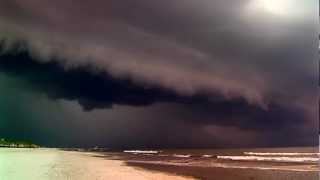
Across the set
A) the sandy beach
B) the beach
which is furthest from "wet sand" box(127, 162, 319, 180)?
the sandy beach

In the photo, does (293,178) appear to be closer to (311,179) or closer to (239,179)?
(311,179)

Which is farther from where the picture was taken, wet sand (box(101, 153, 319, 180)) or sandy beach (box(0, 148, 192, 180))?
wet sand (box(101, 153, 319, 180))

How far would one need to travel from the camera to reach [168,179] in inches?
854

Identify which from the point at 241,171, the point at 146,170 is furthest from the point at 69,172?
the point at 241,171

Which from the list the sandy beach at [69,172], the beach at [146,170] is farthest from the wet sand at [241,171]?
the sandy beach at [69,172]

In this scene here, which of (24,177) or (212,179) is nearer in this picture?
(24,177)

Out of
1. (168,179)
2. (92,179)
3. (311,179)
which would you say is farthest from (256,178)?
(92,179)

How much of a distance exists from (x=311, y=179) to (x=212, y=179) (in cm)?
523

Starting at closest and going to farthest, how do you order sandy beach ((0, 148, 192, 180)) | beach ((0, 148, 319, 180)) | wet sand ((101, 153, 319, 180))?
sandy beach ((0, 148, 192, 180)), beach ((0, 148, 319, 180)), wet sand ((101, 153, 319, 180))

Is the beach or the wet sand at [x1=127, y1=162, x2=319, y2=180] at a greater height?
the beach

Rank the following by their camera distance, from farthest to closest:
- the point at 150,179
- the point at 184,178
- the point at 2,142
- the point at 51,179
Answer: the point at 2,142, the point at 184,178, the point at 150,179, the point at 51,179

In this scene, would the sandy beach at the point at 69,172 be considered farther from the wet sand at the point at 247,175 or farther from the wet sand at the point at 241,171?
the wet sand at the point at 241,171

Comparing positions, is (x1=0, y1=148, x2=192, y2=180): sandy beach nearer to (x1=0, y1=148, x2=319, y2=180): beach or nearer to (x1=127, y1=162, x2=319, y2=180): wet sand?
(x1=0, y1=148, x2=319, y2=180): beach

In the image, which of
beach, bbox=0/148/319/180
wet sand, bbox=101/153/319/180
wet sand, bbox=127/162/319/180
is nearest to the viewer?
beach, bbox=0/148/319/180
